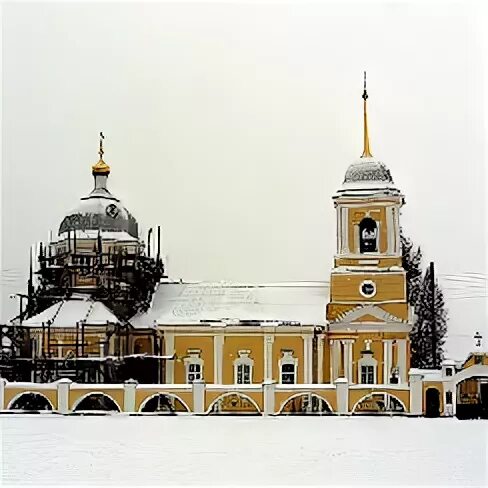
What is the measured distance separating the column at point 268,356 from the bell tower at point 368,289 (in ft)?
1.00

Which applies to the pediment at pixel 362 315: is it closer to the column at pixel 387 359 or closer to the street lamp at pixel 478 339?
the column at pixel 387 359

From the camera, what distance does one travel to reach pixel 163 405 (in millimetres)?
6234

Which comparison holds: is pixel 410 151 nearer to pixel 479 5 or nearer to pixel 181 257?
pixel 479 5

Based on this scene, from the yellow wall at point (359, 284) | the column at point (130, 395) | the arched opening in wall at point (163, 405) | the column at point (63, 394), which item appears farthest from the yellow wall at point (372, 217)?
the column at point (63, 394)

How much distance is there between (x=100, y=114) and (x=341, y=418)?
5.86ft

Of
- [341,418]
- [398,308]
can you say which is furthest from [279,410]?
[398,308]

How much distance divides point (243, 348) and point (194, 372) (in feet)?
1.13

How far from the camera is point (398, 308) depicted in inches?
250

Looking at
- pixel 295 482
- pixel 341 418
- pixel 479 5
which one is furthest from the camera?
pixel 341 418

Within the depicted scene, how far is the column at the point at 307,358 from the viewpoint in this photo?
247 inches

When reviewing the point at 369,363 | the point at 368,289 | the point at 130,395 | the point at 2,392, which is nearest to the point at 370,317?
the point at 368,289

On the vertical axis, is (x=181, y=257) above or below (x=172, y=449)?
above

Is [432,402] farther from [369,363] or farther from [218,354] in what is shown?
→ [218,354]

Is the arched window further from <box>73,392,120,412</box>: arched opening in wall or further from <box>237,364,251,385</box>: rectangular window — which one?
<box>73,392,120,412</box>: arched opening in wall
